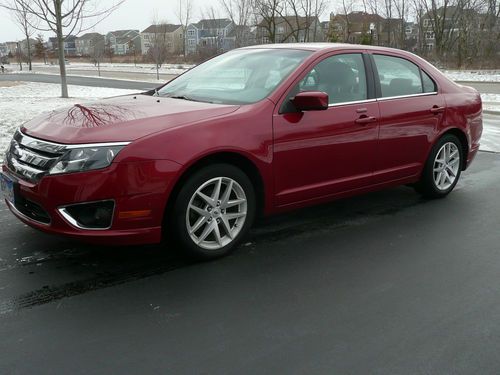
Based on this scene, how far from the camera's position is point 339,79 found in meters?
4.68

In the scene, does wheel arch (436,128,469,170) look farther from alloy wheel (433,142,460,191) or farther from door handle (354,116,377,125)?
door handle (354,116,377,125)

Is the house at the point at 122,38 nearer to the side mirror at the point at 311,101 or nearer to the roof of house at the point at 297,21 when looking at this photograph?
the roof of house at the point at 297,21

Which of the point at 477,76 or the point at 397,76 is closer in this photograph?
the point at 397,76

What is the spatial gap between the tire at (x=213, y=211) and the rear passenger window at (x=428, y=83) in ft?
8.14

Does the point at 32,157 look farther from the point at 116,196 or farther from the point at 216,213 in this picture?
the point at 216,213

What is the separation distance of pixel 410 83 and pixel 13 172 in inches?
149

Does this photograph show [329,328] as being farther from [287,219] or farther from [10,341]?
[287,219]

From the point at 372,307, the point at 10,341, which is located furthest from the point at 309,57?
the point at 10,341

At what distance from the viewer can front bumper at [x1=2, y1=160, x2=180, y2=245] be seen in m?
3.36

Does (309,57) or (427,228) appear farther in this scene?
(427,228)

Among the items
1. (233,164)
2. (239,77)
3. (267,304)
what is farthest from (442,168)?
(267,304)

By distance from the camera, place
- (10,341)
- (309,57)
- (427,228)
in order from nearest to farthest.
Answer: (10,341) < (309,57) < (427,228)

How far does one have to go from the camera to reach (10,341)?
111 inches

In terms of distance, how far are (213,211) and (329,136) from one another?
124cm
